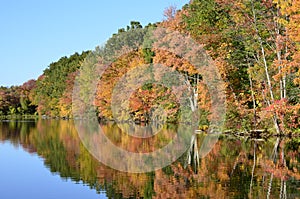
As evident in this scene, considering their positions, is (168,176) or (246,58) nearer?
(168,176)

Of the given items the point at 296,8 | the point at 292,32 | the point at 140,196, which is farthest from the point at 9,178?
the point at 292,32

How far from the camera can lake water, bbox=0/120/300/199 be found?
37.0 feet

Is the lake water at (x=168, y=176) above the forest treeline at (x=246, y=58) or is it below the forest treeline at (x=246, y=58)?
below

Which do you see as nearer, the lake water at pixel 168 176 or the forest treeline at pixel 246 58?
the lake water at pixel 168 176

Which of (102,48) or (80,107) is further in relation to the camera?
(80,107)

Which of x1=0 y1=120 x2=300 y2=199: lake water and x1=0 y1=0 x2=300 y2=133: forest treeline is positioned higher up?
x1=0 y1=0 x2=300 y2=133: forest treeline

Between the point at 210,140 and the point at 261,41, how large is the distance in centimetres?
622

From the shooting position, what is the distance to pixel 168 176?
13727 mm

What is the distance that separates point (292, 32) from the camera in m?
19.6

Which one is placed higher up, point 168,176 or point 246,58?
point 246,58

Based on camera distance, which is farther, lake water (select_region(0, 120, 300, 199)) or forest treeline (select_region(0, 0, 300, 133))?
forest treeline (select_region(0, 0, 300, 133))

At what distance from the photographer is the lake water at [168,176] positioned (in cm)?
1129

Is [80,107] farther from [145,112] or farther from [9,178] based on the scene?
[9,178]

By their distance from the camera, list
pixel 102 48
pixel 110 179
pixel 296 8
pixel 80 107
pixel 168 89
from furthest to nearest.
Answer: pixel 80 107 < pixel 102 48 < pixel 168 89 < pixel 296 8 < pixel 110 179
